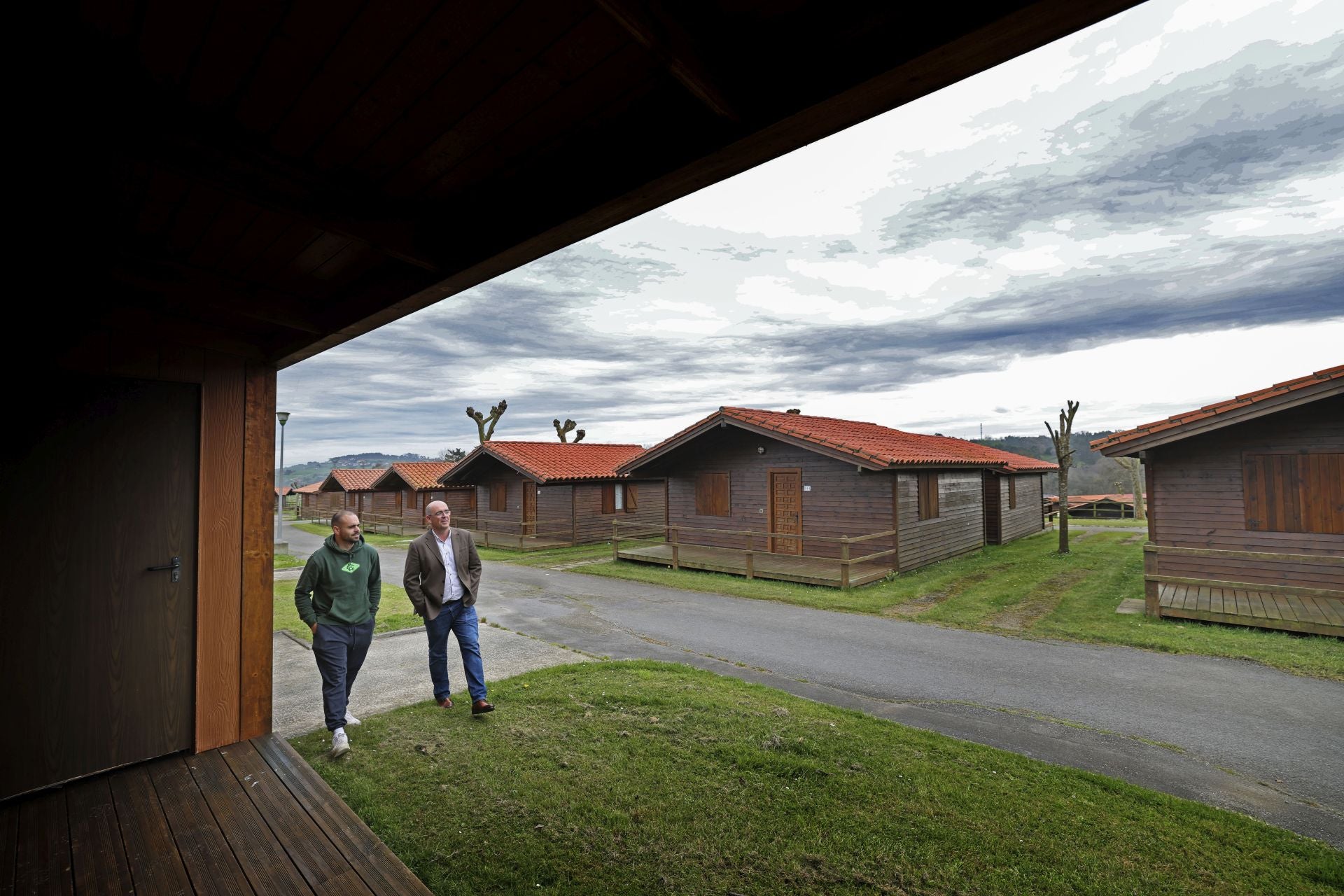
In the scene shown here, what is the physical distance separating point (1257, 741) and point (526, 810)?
6.09 m

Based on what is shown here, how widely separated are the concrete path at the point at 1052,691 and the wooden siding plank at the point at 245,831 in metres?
4.59

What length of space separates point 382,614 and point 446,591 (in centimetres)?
547

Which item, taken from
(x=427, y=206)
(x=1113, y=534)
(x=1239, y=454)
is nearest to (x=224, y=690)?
(x=427, y=206)

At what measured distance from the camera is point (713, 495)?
17.8 meters

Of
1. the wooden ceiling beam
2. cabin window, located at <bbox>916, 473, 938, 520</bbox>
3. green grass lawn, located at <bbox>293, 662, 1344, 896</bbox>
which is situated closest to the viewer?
the wooden ceiling beam

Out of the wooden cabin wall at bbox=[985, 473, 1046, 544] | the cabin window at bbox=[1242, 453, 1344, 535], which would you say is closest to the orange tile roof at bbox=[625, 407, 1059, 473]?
the wooden cabin wall at bbox=[985, 473, 1046, 544]

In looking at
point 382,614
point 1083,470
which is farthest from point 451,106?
point 1083,470

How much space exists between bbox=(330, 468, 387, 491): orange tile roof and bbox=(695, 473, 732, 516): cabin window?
26837 millimetres

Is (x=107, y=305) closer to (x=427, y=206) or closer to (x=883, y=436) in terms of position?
(x=427, y=206)

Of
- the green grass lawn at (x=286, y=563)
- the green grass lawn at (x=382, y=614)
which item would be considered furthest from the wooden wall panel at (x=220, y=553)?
the green grass lawn at (x=286, y=563)

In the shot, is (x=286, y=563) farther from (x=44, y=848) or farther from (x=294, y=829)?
(x=294, y=829)

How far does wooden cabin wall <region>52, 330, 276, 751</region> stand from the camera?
4.14 m

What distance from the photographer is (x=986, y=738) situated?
526cm

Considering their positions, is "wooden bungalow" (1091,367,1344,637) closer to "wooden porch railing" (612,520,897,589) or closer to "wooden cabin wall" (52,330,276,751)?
"wooden porch railing" (612,520,897,589)
